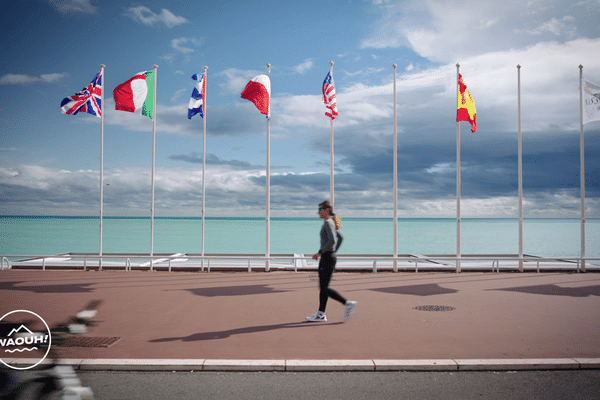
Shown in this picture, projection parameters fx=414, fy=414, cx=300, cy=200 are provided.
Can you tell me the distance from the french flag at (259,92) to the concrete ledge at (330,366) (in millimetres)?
11197

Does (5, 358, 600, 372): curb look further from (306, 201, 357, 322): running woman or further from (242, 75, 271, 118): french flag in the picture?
(242, 75, 271, 118): french flag

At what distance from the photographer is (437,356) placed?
5.71 meters

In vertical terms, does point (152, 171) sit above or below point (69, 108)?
below

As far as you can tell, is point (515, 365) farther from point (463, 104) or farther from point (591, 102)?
point (591, 102)

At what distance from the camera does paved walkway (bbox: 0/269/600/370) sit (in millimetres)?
5695

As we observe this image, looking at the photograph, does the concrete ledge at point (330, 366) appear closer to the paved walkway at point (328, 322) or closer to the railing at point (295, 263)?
the paved walkway at point (328, 322)

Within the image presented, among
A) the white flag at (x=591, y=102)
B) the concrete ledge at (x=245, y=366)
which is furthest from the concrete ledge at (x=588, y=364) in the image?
the white flag at (x=591, y=102)

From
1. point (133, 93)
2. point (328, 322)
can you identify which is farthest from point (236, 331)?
point (133, 93)

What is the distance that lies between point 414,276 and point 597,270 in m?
8.87

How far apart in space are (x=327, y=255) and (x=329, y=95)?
9301 millimetres

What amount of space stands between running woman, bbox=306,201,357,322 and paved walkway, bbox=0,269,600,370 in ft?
1.10

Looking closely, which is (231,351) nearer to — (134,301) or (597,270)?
(134,301)

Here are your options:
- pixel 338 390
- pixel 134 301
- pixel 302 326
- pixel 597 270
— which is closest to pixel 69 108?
pixel 134 301

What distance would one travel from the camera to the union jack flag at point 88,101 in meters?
15.7
